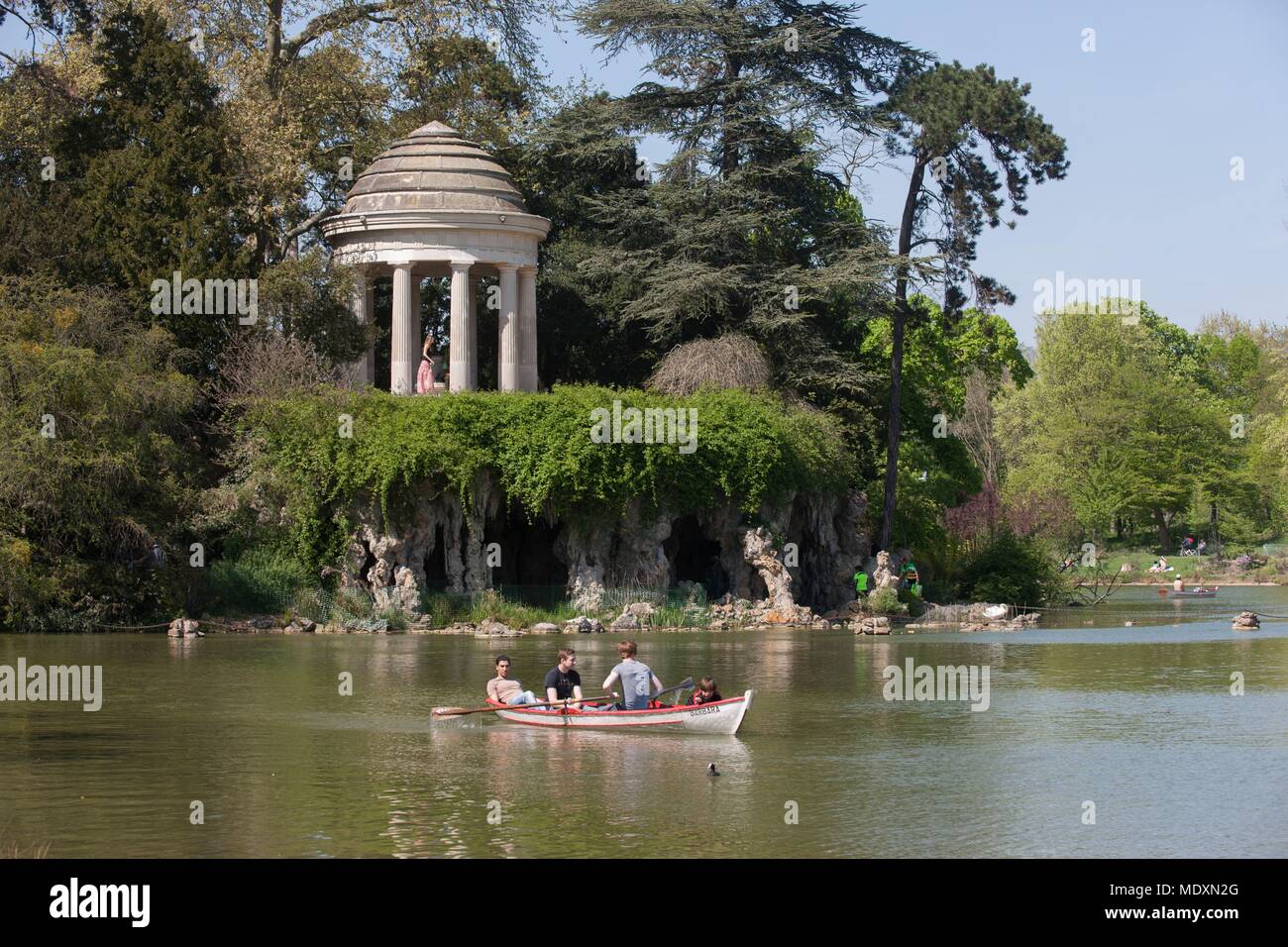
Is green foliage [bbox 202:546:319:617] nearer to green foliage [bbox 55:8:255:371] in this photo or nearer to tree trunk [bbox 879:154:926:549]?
green foliage [bbox 55:8:255:371]

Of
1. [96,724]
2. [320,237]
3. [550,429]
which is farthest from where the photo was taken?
[320,237]

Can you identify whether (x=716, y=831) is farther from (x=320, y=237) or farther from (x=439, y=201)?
(x=320, y=237)

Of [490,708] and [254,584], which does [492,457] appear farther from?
[490,708]

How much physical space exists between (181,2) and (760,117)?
59.2 feet

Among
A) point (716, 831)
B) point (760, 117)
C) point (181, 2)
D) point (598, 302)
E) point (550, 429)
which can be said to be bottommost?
point (716, 831)

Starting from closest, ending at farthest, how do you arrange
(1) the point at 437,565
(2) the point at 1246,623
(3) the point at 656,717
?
(3) the point at 656,717 → (2) the point at 1246,623 → (1) the point at 437,565

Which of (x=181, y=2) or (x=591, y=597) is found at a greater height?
(x=181, y=2)

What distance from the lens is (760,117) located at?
52.1 metres

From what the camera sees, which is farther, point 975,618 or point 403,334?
point 403,334

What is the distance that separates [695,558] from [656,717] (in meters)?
26.9

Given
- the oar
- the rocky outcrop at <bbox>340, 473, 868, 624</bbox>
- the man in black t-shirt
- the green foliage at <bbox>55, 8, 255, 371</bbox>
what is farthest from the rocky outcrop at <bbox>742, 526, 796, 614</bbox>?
the oar

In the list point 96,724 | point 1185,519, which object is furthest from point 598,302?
point 1185,519

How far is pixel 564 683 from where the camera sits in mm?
26266

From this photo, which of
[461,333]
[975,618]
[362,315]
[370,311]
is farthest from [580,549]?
[975,618]
